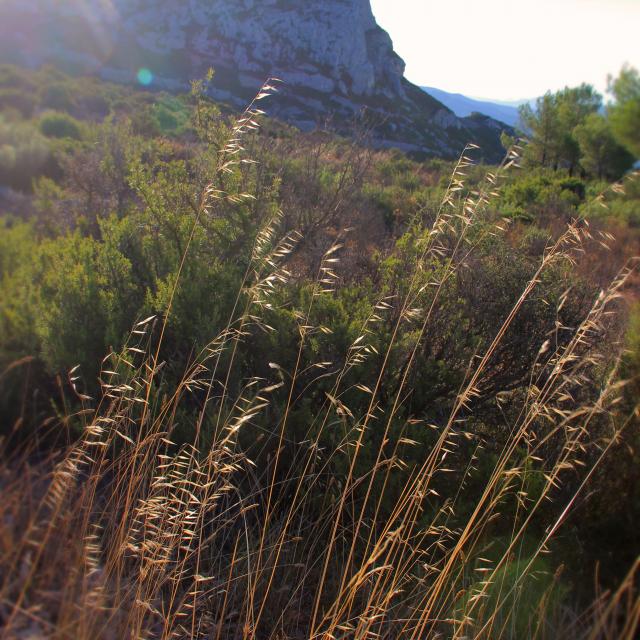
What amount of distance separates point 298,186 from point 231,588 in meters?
4.88

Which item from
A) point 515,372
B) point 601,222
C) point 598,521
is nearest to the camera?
point 598,521

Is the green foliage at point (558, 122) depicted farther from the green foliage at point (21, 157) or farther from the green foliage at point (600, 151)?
the green foliage at point (21, 157)

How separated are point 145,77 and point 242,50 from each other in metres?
10.0

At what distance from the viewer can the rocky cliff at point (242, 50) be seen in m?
40.2

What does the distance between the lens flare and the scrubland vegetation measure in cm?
3716

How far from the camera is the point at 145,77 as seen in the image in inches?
1555

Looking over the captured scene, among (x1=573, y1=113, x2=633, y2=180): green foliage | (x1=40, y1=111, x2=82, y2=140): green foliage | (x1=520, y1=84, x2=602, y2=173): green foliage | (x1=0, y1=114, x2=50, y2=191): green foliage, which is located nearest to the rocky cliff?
(x1=520, y1=84, x2=602, y2=173): green foliage

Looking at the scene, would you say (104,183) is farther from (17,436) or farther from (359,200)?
(17,436)

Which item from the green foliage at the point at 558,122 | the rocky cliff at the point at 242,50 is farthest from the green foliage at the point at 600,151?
the rocky cliff at the point at 242,50

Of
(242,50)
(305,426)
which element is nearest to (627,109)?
(305,426)

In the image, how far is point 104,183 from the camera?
23.3 feet

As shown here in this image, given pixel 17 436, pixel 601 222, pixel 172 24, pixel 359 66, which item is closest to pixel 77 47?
pixel 172 24

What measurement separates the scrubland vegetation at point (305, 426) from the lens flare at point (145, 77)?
3716cm

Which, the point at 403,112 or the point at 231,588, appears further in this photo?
the point at 403,112
